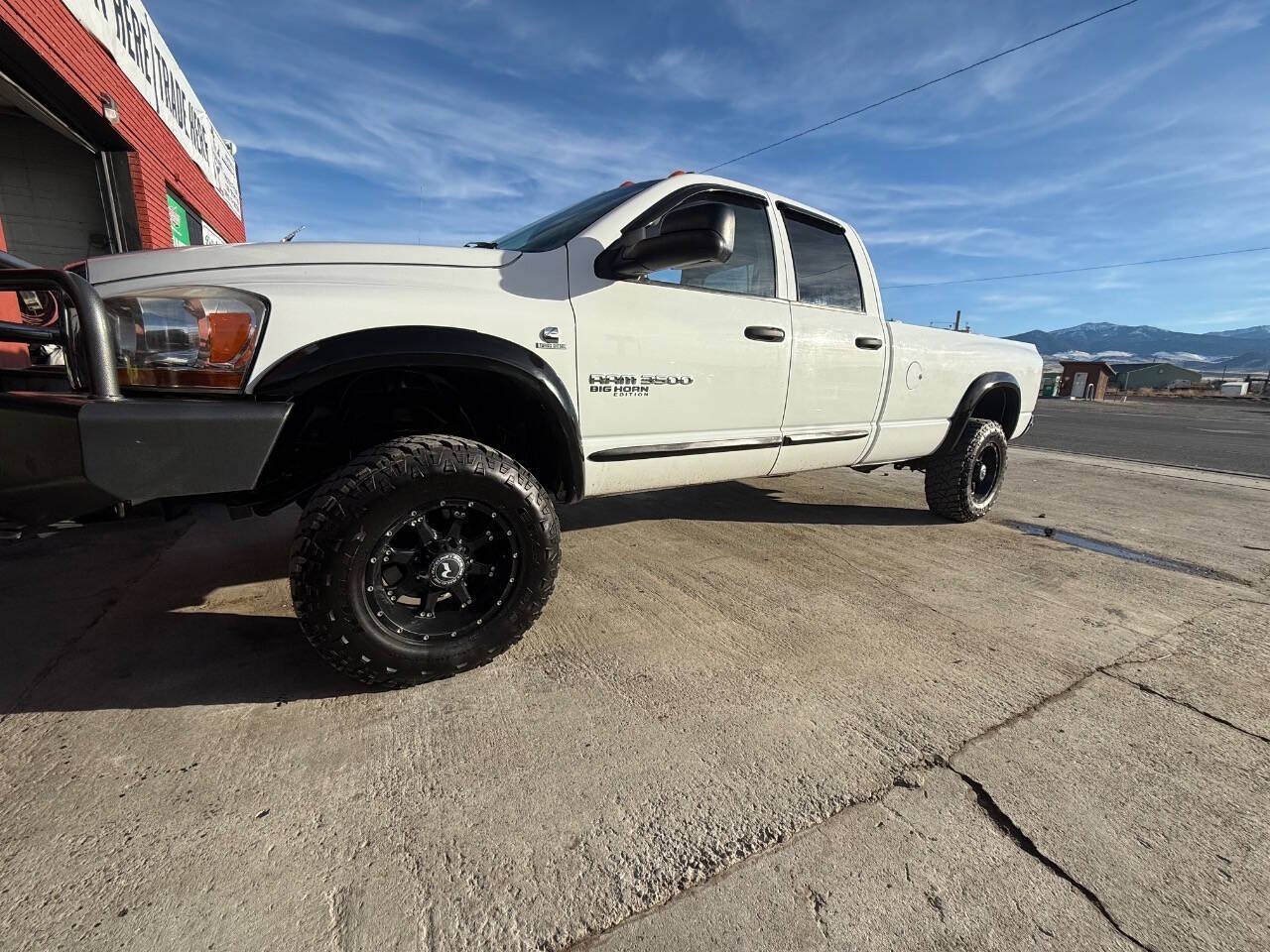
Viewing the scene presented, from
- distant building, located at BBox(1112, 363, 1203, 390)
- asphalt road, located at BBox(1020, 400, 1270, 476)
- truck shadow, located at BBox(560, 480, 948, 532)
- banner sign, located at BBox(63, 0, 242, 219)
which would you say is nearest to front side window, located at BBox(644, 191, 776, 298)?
truck shadow, located at BBox(560, 480, 948, 532)

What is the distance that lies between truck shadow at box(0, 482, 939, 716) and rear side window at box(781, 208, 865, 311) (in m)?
1.95

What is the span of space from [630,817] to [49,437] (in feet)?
5.85

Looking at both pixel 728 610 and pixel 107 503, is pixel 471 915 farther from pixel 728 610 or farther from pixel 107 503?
pixel 728 610

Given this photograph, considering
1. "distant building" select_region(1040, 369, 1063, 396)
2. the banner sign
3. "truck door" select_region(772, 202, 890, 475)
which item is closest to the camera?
"truck door" select_region(772, 202, 890, 475)

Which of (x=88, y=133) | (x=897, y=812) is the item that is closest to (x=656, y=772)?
(x=897, y=812)

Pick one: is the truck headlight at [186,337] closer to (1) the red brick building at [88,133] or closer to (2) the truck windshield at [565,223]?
(2) the truck windshield at [565,223]

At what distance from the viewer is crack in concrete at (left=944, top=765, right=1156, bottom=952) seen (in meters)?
1.26

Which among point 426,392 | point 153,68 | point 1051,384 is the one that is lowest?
point 1051,384

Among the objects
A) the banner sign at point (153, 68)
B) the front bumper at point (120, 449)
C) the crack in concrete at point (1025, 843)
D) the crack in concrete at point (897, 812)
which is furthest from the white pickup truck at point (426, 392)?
the banner sign at point (153, 68)

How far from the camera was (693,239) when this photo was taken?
215 cm

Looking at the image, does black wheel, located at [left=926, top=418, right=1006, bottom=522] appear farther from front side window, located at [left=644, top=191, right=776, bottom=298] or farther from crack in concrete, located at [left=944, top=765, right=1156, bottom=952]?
crack in concrete, located at [left=944, top=765, right=1156, bottom=952]

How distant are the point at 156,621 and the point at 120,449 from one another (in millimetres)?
1279

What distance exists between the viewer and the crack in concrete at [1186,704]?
191 centimetres

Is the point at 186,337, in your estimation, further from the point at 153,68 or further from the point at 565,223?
the point at 153,68
